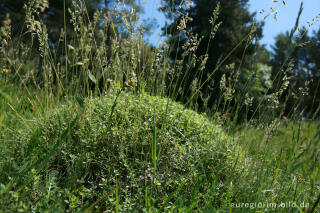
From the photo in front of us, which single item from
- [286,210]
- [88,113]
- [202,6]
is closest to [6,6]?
[202,6]

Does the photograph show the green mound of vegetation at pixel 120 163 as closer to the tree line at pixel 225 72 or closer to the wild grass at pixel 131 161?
the wild grass at pixel 131 161

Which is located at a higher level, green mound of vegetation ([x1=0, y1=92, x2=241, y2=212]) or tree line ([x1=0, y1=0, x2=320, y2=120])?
tree line ([x1=0, y1=0, x2=320, y2=120])

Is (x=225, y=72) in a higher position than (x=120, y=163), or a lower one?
higher

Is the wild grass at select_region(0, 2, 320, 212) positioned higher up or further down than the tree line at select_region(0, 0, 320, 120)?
further down

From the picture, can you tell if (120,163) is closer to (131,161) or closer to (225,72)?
(131,161)

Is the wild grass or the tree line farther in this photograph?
the tree line

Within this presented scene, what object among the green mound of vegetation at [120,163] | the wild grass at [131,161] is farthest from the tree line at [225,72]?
the green mound of vegetation at [120,163]

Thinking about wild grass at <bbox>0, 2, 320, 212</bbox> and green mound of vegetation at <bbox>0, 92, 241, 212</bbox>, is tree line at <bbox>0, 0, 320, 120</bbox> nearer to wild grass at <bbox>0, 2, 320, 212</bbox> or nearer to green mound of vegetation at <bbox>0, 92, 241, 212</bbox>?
wild grass at <bbox>0, 2, 320, 212</bbox>

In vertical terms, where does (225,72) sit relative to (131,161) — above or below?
above

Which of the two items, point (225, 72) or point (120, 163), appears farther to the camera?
point (225, 72)

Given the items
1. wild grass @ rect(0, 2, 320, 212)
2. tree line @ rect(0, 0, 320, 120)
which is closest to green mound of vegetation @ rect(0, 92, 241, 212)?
wild grass @ rect(0, 2, 320, 212)

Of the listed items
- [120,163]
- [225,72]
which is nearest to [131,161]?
[120,163]

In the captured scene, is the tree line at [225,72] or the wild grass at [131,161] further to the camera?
the tree line at [225,72]

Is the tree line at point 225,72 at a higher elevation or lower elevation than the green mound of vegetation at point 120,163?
higher
